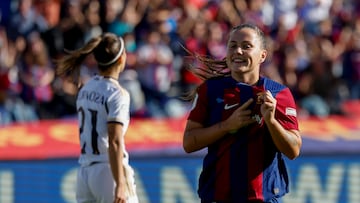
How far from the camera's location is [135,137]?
12562mm

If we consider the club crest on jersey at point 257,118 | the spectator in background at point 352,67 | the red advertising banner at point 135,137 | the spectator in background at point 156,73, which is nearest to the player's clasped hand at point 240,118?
the club crest on jersey at point 257,118

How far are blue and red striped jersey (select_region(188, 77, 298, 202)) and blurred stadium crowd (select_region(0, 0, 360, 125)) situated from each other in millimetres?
7733

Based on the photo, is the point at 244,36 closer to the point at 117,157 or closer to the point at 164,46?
the point at 117,157

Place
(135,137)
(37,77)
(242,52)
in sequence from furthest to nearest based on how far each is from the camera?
(37,77) < (135,137) < (242,52)

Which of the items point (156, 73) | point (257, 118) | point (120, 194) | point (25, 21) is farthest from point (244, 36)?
point (25, 21)

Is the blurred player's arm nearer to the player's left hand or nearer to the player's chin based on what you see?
the player's chin

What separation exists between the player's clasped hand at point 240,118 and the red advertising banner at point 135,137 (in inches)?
254

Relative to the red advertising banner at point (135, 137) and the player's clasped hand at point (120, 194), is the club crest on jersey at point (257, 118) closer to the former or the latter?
the player's clasped hand at point (120, 194)

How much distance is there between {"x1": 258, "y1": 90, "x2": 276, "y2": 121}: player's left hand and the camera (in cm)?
564

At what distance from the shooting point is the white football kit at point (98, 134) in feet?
26.4

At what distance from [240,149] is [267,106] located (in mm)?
402

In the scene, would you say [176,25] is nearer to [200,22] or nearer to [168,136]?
[200,22]

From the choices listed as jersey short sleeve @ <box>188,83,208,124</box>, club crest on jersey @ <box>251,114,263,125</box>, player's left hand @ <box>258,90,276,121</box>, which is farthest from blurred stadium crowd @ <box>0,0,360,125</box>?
player's left hand @ <box>258,90,276,121</box>

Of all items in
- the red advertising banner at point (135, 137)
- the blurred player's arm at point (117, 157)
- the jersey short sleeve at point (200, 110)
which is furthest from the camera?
the red advertising banner at point (135, 137)
